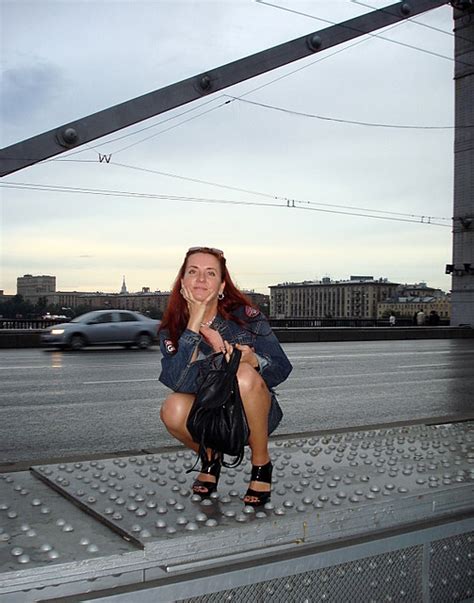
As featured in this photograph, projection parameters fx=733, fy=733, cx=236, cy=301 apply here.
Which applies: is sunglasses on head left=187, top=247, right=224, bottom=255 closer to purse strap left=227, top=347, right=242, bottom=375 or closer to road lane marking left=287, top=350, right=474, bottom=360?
purse strap left=227, top=347, right=242, bottom=375

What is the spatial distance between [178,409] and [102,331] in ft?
60.1

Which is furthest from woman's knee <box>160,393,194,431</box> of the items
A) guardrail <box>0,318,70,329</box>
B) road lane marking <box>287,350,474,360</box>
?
guardrail <box>0,318,70,329</box>

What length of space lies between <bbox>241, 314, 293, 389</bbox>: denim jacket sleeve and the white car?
18.1m

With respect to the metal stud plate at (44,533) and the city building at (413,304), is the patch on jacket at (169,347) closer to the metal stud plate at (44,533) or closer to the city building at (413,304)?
the metal stud plate at (44,533)

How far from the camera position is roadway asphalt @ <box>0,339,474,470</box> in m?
7.18

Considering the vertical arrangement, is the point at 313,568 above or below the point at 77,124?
below

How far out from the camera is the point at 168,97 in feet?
80.9

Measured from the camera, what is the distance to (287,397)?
34.1 ft

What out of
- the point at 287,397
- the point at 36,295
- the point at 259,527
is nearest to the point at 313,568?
the point at 259,527

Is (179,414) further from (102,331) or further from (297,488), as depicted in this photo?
(102,331)

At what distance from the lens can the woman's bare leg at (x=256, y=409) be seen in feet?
10.2

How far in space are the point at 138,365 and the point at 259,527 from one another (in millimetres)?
13071

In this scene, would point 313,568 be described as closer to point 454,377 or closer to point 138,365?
point 454,377

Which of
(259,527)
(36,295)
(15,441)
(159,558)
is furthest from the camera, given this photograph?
(36,295)
